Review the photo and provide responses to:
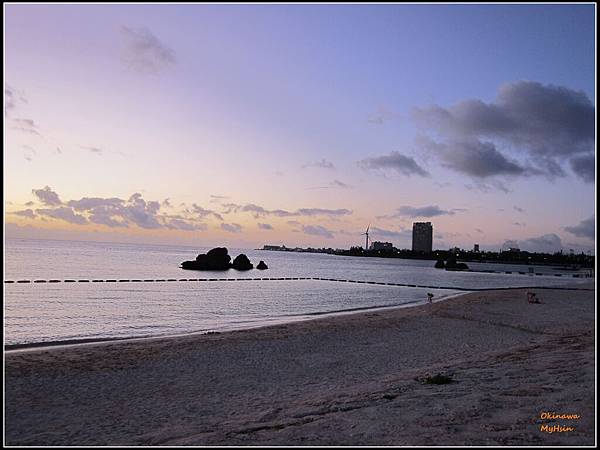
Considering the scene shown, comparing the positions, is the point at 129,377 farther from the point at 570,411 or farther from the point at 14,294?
the point at 14,294

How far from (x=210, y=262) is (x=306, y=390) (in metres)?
96.4

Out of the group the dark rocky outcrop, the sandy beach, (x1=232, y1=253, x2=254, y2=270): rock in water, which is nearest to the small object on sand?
the sandy beach

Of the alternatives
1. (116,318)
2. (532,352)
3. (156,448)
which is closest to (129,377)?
(156,448)

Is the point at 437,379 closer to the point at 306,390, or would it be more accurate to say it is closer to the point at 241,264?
the point at 306,390

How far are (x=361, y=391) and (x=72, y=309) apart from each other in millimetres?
26486

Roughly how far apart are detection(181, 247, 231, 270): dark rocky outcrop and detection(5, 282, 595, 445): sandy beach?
85.5 meters

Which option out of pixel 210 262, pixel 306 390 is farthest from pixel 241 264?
pixel 306 390

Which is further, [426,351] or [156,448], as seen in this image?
[426,351]

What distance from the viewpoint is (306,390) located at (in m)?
11.7

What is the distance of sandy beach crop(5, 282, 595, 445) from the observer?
769 cm

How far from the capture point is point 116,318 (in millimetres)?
28062

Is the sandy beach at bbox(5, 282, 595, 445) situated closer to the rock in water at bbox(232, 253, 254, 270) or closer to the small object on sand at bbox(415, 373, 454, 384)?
the small object on sand at bbox(415, 373, 454, 384)

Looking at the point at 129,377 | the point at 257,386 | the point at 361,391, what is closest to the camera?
the point at 361,391

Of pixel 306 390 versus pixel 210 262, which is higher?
pixel 306 390
